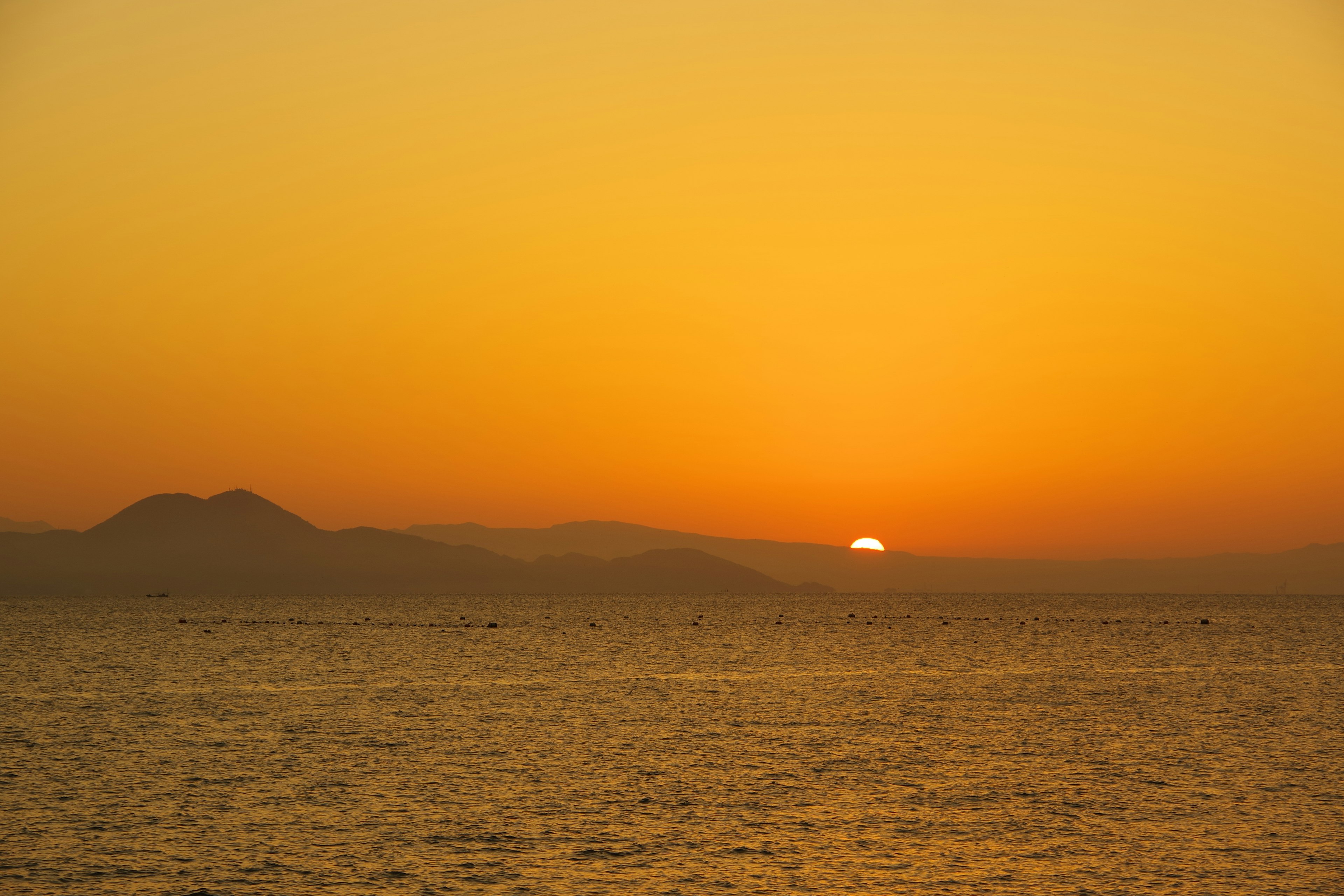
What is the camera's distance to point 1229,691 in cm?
8269

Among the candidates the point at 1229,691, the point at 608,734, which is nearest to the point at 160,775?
the point at 608,734

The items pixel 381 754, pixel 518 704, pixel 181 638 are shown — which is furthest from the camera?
pixel 181 638

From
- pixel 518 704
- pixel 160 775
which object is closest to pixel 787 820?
pixel 160 775

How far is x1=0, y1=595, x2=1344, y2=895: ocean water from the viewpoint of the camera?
32.3 m

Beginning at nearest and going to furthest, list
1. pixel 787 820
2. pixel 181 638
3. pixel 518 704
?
pixel 787 820 → pixel 518 704 → pixel 181 638

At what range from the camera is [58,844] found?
115 ft

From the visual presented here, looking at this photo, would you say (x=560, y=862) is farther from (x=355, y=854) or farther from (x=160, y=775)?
(x=160, y=775)

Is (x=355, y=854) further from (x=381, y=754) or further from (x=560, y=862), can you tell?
(x=381, y=754)

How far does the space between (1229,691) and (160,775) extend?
2873 inches

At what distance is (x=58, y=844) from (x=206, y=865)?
19.8ft

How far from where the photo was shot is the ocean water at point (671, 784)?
32312mm

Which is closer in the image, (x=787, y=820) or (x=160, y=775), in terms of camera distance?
(x=787, y=820)

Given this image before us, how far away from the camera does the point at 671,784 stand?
147 ft

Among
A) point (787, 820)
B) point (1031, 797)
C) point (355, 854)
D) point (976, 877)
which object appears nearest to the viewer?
point (976, 877)
